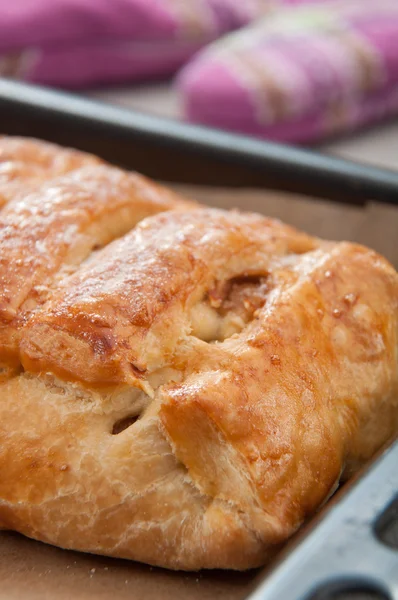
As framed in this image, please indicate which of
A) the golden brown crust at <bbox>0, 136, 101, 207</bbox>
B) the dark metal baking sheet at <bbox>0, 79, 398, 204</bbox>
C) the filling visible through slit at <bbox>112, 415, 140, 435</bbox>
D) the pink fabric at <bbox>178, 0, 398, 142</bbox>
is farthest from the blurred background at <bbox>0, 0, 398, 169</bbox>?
the filling visible through slit at <bbox>112, 415, 140, 435</bbox>

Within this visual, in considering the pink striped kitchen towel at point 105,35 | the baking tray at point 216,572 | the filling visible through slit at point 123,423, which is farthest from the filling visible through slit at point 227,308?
the pink striped kitchen towel at point 105,35

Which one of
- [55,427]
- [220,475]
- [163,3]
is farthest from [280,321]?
[163,3]

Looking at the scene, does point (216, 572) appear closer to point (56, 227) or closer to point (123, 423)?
point (123, 423)

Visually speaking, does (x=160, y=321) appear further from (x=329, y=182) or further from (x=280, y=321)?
(x=329, y=182)

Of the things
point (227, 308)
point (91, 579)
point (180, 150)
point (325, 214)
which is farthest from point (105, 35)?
point (91, 579)

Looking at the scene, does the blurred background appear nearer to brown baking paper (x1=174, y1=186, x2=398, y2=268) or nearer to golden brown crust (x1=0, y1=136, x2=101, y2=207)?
brown baking paper (x1=174, y1=186, x2=398, y2=268)

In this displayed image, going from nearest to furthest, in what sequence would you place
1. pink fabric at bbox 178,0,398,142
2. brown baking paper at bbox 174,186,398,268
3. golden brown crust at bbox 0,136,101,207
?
golden brown crust at bbox 0,136,101,207, brown baking paper at bbox 174,186,398,268, pink fabric at bbox 178,0,398,142
